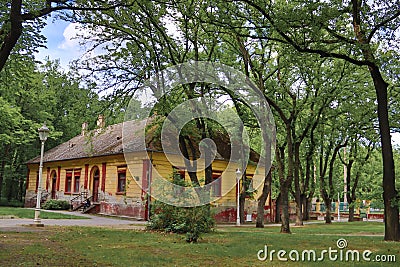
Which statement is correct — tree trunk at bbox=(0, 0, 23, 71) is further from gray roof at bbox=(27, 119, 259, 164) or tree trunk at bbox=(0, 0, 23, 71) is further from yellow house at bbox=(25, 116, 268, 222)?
gray roof at bbox=(27, 119, 259, 164)

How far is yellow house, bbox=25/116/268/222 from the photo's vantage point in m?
26.0

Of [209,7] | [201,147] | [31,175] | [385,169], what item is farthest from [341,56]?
[31,175]

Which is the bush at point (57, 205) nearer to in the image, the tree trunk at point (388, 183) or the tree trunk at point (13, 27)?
the tree trunk at point (13, 27)

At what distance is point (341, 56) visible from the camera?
40.3 feet

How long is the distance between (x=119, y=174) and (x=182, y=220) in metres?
14.8

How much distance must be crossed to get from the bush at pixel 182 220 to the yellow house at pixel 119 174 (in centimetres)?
593

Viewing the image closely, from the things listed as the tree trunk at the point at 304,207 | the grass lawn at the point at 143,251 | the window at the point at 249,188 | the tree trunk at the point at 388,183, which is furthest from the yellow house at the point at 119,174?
the tree trunk at the point at 388,183

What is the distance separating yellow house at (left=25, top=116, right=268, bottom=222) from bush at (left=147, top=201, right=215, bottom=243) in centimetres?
593

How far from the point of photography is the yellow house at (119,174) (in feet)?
85.2

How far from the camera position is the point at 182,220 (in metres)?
14.0

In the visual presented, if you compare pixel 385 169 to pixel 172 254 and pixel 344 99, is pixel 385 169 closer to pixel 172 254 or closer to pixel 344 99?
pixel 172 254

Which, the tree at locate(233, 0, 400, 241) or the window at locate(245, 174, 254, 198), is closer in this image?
the tree at locate(233, 0, 400, 241)

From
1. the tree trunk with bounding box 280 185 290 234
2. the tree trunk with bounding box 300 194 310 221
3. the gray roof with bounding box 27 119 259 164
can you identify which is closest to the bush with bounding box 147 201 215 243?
the tree trunk with bounding box 280 185 290 234

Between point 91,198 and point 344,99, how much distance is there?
61.7 ft
